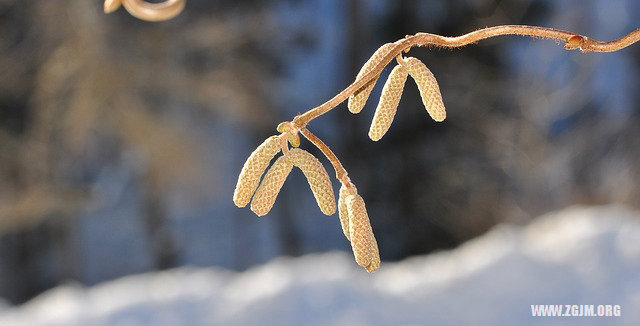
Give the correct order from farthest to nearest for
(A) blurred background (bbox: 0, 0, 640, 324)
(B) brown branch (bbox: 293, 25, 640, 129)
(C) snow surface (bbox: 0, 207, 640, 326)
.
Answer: (A) blurred background (bbox: 0, 0, 640, 324), (C) snow surface (bbox: 0, 207, 640, 326), (B) brown branch (bbox: 293, 25, 640, 129)

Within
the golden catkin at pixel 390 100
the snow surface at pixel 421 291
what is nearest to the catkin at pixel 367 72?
the golden catkin at pixel 390 100

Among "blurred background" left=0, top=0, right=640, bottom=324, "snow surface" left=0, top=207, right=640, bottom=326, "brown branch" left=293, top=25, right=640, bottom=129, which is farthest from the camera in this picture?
"blurred background" left=0, top=0, right=640, bottom=324

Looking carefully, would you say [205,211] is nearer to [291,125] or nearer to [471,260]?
[471,260]

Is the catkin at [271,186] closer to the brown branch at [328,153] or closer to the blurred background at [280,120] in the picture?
the brown branch at [328,153]

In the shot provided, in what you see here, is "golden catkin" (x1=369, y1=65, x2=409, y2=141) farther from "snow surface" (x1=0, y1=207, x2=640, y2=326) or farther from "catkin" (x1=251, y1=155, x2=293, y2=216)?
"snow surface" (x1=0, y1=207, x2=640, y2=326)

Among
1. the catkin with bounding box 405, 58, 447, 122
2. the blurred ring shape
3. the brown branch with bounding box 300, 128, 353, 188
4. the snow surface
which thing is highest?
the snow surface

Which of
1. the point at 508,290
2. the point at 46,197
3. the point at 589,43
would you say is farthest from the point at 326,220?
the point at 589,43

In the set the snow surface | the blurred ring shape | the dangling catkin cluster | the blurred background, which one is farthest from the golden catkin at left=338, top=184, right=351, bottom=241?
the blurred background
